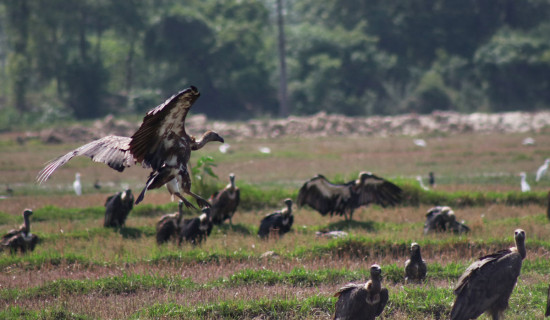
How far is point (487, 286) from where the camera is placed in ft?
23.7

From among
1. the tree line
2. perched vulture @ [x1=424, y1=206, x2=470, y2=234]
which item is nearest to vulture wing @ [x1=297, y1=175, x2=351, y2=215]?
perched vulture @ [x1=424, y1=206, x2=470, y2=234]

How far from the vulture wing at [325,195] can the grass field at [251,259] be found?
333 mm

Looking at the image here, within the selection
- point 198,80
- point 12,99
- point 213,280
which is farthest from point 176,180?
point 12,99

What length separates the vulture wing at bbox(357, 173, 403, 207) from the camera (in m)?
Answer: 14.3

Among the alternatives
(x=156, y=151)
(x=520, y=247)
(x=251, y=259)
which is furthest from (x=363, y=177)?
(x=156, y=151)

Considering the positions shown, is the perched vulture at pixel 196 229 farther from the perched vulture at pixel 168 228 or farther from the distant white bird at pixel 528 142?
the distant white bird at pixel 528 142

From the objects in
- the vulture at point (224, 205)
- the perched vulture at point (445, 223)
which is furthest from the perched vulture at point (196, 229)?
the perched vulture at point (445, 223)

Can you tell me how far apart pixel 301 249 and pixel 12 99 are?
45653 millimetres

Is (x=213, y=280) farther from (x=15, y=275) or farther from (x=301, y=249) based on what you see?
(x=15, y=275)

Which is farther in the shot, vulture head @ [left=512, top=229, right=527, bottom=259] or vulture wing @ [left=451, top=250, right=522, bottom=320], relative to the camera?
vulture head @ [left=512, top=229, right=527, bottom=259]

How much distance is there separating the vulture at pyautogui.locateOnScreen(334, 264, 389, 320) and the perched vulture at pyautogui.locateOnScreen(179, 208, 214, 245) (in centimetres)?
494

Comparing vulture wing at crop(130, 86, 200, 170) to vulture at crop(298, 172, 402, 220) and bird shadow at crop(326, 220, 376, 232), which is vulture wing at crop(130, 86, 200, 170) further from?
vulture at crop(298, 172, 402, 220)

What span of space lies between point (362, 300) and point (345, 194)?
22.9 ft

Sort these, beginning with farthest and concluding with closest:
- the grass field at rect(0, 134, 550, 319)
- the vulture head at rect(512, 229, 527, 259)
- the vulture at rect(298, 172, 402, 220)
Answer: the vulture at rect(298, 172, 402, 220)
the grass field at rect(0, 134, 550, 319)
the vulture head at rect(512, 229, 527, 259)
